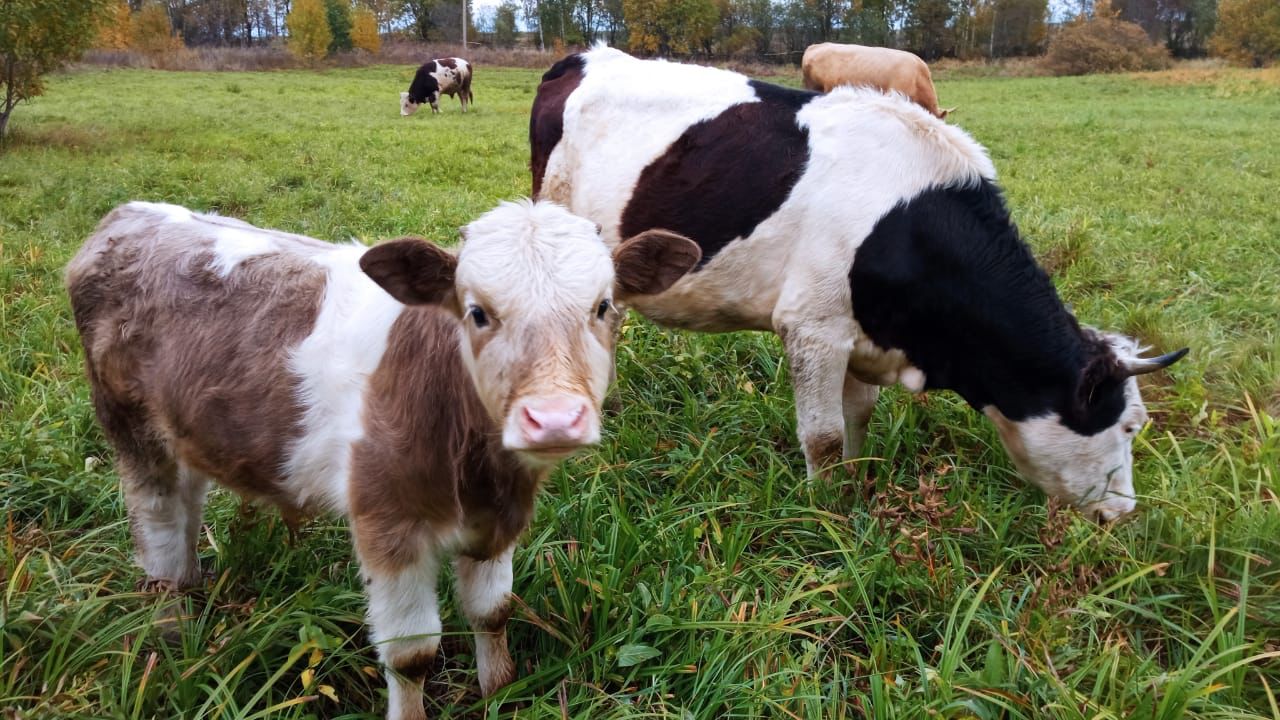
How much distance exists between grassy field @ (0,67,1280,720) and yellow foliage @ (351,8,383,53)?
5068 centimetres

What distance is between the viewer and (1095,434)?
3.43 meters

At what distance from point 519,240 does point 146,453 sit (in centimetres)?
166

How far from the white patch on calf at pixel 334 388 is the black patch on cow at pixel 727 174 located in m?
1.95

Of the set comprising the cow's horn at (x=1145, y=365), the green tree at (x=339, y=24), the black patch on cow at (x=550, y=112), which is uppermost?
the green tree at (x=339, y=24)

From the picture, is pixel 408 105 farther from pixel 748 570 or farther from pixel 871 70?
pixel 748 570

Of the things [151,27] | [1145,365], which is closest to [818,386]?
[1145,365]

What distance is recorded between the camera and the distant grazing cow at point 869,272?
344cm

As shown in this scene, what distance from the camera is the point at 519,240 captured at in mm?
2129

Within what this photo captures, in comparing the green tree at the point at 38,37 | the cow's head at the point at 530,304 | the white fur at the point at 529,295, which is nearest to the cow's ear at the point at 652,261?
the cow's head at the point at 530,304

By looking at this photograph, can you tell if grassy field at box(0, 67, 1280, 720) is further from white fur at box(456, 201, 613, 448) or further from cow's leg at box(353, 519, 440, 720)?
white fur at box(456, 201, 613, 448)

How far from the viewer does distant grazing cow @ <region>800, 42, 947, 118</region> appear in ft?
48.3

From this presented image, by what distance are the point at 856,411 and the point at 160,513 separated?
314 cm

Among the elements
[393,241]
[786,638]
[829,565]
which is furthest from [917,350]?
[393,241]

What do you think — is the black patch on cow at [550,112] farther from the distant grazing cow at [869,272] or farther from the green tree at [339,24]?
the green tree at [339,24]
